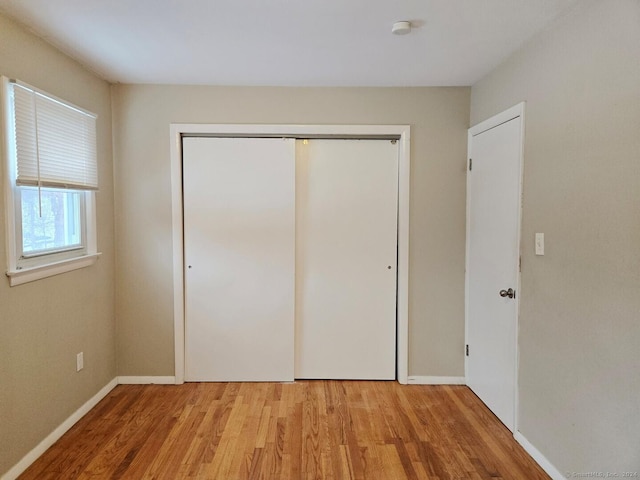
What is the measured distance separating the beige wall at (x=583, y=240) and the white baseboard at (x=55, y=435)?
2768 mm

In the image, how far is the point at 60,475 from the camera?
2.13m

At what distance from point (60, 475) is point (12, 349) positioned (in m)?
0.70

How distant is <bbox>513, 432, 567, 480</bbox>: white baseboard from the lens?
2094 millimetres

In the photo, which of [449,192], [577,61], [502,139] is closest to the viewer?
[577,61]

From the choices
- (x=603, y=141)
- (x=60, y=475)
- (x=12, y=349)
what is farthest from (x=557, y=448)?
(x=12, y=349)

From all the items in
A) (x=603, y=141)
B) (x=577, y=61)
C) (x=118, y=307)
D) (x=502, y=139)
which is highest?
(x=577, y=61)

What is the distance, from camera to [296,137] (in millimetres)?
3260

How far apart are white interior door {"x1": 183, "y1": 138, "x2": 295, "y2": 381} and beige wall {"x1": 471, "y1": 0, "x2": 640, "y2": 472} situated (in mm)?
1734

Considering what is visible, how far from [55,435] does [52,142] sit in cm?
173

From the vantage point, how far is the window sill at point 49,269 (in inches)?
81.7

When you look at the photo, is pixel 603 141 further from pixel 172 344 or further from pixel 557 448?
pixel 172 344

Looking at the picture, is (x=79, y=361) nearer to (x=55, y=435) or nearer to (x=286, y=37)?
(x=55, y=435)

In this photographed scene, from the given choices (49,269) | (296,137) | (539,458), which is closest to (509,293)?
(539,458)

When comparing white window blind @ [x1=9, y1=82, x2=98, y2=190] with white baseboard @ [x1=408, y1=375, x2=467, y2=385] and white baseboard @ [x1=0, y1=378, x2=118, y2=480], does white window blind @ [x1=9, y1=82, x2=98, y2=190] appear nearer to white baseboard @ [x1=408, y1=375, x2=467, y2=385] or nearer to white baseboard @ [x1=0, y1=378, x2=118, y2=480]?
white baseboard @ [x1=0, y1=378, x2=118, y2=480]
